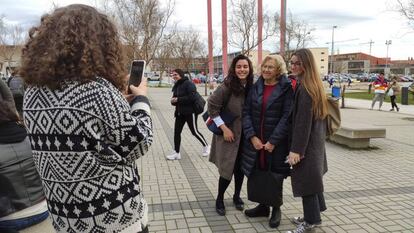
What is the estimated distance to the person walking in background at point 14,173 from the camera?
10.3 ft

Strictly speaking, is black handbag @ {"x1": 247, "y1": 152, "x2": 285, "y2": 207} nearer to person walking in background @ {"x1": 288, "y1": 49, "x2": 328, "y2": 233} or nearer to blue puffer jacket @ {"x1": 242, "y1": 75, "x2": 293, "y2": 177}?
blue puffer jacket @ {"x1": 242, "y1": 75, "x2": 293, "y2": 177}

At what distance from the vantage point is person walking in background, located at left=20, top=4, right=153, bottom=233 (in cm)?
152

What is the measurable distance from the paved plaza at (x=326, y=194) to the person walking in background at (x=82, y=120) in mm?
2143

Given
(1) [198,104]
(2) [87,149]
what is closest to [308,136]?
(2) [87,149]

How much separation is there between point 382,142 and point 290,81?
5.81 m

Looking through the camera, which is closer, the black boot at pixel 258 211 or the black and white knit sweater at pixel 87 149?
the black and white knit sweater at pixel 87 149

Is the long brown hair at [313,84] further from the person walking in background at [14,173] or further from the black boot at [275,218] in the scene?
the person walking in background at [14,173]

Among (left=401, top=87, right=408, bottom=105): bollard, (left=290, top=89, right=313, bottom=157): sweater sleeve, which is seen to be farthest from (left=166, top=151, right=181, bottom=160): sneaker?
(left=401, top=87, right=408, bottom=105): bollard

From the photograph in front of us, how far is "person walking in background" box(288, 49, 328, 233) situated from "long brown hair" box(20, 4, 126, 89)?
2.07 meters

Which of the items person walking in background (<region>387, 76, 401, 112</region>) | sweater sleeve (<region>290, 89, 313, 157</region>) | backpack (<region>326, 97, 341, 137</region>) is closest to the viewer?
sweater sleeve (<region>290, 89, 313, 157</region>)

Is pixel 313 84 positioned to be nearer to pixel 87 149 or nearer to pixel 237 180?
pixel 237 180

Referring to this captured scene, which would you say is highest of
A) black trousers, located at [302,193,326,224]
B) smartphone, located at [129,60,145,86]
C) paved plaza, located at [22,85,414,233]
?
smartphone, located at [129,60,145,86]

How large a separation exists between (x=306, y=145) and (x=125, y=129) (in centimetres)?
214

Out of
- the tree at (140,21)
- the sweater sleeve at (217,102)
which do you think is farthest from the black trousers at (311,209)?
the tree at (140,21)
